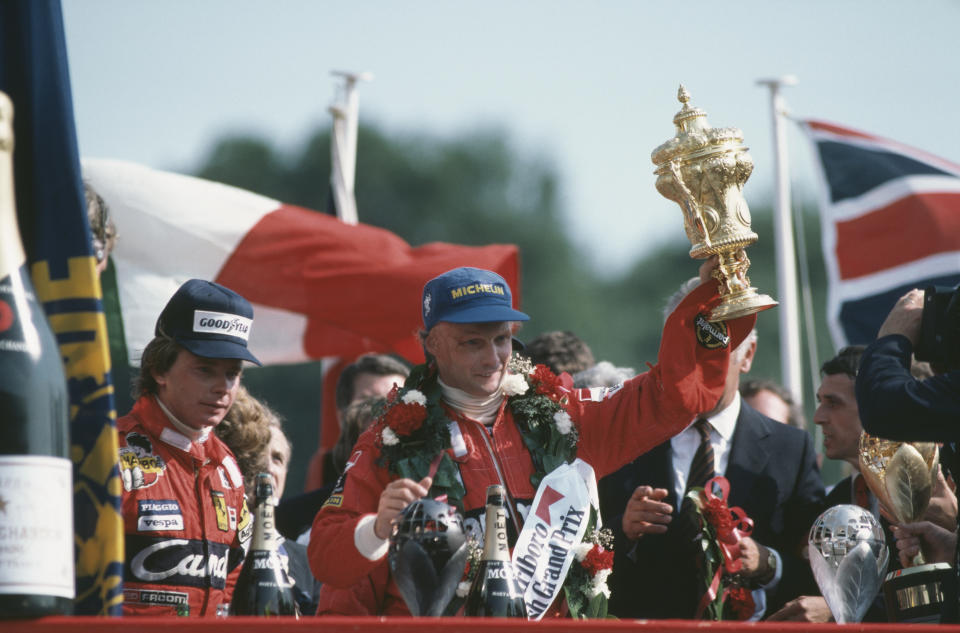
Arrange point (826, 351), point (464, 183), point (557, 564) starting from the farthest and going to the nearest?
point (464, 183)
point (826, 351)
point (557, 564)

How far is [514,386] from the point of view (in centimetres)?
409

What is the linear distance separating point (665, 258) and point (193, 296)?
2412 inches

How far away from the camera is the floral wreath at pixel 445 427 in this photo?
12.5 feet

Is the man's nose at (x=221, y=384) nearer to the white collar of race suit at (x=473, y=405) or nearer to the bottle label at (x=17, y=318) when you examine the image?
Answer: the white collar of race suit at (x=473, y=405)

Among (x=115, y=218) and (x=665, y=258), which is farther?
(x=665, y=258)

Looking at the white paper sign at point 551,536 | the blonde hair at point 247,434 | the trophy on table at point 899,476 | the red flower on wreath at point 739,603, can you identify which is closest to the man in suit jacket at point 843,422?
the red flower on wreath at point 739,603

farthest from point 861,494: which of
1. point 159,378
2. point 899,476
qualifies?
point 159,378

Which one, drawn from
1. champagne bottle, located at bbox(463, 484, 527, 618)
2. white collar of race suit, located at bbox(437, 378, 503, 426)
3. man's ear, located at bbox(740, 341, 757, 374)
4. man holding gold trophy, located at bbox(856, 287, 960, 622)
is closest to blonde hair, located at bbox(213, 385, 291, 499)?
white collar of race suit, located at bbox(437, 378, 503, 426)

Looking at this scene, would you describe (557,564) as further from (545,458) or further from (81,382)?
(81,382)

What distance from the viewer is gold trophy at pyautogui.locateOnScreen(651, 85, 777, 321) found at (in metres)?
3.46

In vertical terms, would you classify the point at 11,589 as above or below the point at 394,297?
above

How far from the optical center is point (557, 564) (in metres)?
3.69

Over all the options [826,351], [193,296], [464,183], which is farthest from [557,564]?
[464,183]

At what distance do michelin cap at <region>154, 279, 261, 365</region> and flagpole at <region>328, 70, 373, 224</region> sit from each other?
253 inches
